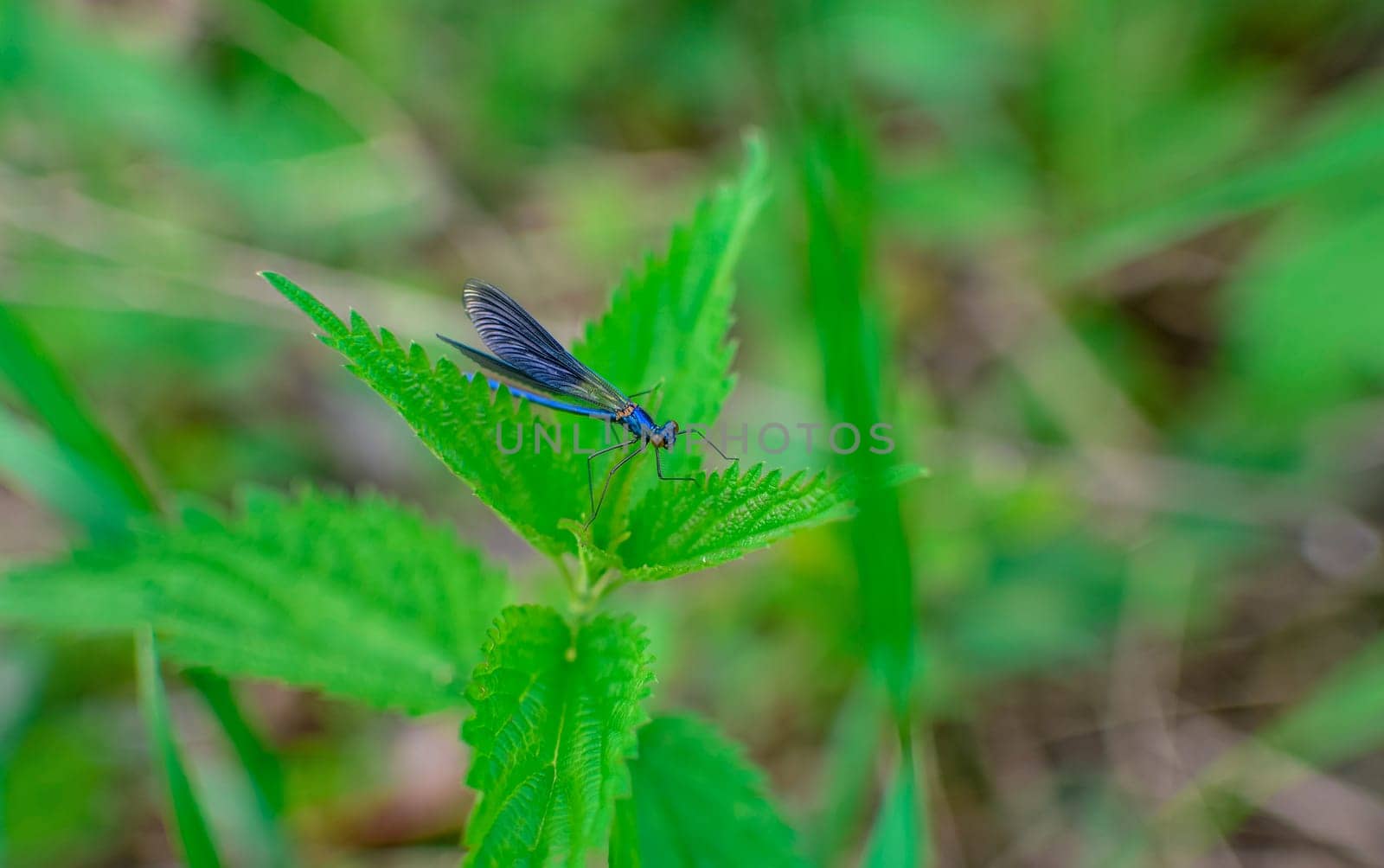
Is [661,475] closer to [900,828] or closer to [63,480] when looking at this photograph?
[900,828]

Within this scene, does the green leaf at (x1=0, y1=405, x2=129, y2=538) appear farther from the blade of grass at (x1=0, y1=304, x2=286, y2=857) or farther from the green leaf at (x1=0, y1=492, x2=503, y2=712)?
the green leaf at (x1=0, y1=492, x2=503, y2=712)

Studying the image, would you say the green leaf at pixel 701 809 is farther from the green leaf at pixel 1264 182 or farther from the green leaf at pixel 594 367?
the green leaf at pixel 1264 182

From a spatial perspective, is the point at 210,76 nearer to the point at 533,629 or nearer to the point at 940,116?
the point at 940,116

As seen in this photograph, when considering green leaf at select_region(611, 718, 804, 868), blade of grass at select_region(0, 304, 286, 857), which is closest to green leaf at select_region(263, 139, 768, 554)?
green leaf at select_region(611, 718, 804, 868)

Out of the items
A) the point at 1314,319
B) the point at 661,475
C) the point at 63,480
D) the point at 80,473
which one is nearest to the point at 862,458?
the point at 661,475

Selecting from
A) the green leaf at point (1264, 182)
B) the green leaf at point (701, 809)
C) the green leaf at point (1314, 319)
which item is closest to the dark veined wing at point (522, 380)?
the green leaf at point (701, 809)

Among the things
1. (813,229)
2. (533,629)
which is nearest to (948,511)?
(813,229)
